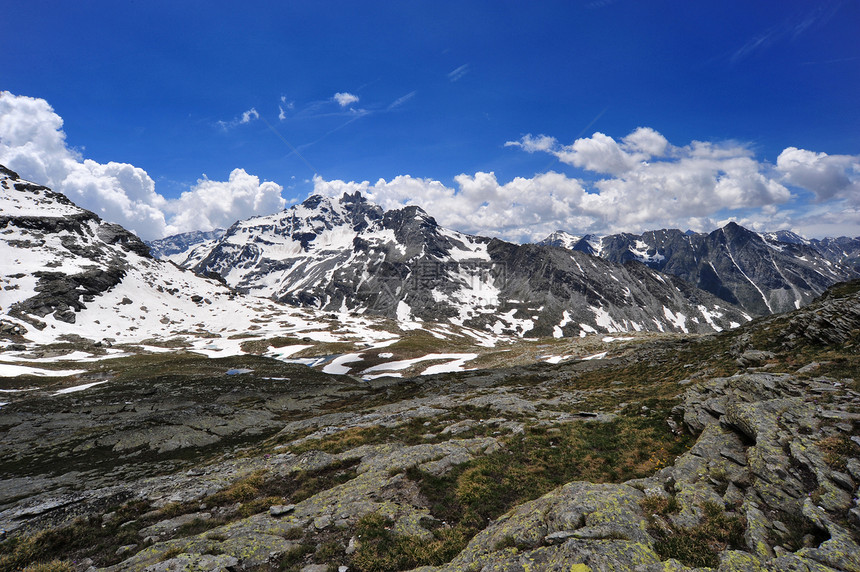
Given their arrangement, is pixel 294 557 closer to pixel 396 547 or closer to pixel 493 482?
pixel 396 547

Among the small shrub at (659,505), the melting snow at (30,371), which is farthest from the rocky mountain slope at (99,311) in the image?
the small shrub at (659,505)

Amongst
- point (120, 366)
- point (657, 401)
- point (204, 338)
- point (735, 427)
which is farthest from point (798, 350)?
point (204, 338)

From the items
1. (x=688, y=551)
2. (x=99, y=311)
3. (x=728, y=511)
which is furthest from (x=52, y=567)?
(x=99, y=311)

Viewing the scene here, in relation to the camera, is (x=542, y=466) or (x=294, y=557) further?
(x=542, y=466)

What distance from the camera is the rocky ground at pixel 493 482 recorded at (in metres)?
9.11

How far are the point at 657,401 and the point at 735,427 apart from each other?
1012cm

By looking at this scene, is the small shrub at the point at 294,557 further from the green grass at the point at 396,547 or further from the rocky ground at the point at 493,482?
the green grass at the point at 396,547

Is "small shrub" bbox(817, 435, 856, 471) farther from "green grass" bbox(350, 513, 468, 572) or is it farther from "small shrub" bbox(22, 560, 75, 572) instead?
"small shrub" bbox(22, 560, 75, 572)

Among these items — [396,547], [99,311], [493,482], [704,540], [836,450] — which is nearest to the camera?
[704,540]

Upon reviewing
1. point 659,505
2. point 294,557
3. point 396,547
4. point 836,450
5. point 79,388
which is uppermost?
point 836,450

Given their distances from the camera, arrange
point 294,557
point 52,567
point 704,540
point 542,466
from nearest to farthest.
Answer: point 704,540, point 294,557, point 52,567, point 542,466

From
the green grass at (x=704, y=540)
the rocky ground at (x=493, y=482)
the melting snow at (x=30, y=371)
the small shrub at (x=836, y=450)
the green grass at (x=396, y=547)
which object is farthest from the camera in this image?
the melting snow at (x=30, y=371)

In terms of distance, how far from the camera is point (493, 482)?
15898 millimetres

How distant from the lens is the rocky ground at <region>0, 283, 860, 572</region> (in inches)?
359
